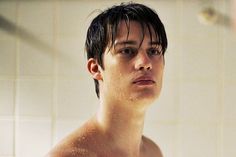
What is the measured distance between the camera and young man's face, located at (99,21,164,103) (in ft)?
2.42

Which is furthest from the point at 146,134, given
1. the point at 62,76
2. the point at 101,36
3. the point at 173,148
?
the point at 101,36

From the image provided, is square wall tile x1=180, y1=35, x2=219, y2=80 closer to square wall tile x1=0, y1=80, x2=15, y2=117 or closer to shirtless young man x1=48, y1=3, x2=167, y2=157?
shirtless young man x1=48, y1=3, x2=167, y2=157

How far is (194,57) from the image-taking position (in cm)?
109

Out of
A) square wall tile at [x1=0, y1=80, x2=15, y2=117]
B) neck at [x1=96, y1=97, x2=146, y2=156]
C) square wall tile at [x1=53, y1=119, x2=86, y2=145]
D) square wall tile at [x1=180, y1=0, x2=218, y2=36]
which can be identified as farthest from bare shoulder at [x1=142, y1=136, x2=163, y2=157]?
square wall tile at [x1=0, y1=80, x2=15, y2=117]

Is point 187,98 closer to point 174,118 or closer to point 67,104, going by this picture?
point 174,118

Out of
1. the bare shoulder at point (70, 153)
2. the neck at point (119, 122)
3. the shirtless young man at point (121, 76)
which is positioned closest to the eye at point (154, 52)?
the shirtless young man at point (121, 76)

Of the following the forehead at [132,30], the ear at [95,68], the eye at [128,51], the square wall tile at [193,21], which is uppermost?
the square wall tile at [193,21]

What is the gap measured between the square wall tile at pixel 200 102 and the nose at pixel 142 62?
14.8 inches

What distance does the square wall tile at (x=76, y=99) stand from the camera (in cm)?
112

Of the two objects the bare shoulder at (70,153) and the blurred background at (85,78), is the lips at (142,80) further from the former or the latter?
the blurred background at (85,78)

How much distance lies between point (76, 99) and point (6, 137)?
0.27m

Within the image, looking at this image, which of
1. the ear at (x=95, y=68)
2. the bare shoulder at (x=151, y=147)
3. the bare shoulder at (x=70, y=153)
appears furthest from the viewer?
the bare shoulder at (x=151, y=147)

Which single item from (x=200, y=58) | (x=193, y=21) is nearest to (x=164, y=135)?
(x=200, y=58)

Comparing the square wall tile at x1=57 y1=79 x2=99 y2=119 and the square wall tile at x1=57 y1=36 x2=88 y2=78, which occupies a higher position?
the square wall tile at x1=57 y1=36 x2=88 y2=78
